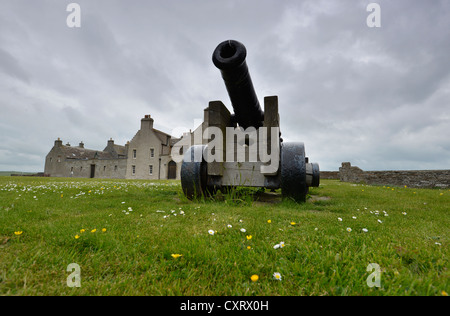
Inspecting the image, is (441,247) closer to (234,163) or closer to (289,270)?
(289,270)

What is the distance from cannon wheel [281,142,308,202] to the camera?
4016mm

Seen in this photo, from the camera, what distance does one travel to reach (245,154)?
15.9ft

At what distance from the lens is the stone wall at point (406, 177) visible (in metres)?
11.6

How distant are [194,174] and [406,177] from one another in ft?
49.1

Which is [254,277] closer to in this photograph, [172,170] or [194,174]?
[194,174]

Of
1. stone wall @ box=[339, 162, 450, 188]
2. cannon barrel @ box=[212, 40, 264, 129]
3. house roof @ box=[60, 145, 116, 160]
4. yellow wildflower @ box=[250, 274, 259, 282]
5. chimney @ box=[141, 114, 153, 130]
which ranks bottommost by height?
yellow wildflower @ box=[250, 274, 259, 282]

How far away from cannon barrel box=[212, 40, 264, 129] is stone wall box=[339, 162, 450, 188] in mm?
13521
